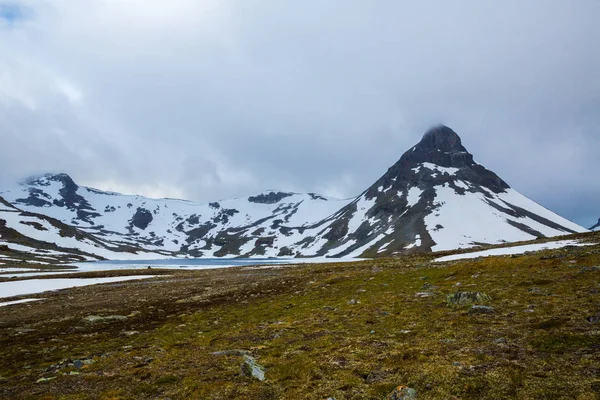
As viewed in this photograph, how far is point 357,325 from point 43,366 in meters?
15.1

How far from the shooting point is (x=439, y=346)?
13.2m

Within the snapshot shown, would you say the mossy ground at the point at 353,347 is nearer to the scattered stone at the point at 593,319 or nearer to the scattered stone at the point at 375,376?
the scattered stone at the point at 375,376

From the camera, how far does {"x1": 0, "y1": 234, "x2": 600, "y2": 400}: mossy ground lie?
10273 millimetres

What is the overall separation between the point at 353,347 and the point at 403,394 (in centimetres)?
514

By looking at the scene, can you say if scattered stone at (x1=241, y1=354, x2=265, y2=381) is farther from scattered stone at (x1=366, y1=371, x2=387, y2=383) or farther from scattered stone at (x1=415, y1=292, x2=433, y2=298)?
scattered stone at (x1=415, y1=292, x2=433, y2=298)

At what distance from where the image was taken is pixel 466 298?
65.9ft

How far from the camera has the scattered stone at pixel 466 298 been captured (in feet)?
64.8

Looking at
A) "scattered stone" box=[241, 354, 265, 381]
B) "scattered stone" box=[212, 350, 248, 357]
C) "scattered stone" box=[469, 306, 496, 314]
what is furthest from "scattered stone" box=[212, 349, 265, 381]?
"scattered stone" box=[469, 306, 496, 314]

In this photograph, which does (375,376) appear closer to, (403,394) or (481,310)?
(403,394)

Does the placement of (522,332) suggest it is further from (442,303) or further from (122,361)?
(122,361)

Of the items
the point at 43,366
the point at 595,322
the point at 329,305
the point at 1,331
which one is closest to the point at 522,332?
the point at 595,322

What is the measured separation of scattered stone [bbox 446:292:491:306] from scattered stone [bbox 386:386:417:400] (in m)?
11.9

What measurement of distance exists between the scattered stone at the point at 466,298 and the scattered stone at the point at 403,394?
11.9 metres

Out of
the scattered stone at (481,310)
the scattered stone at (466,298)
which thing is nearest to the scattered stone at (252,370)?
the scattered stone at (481,310)
